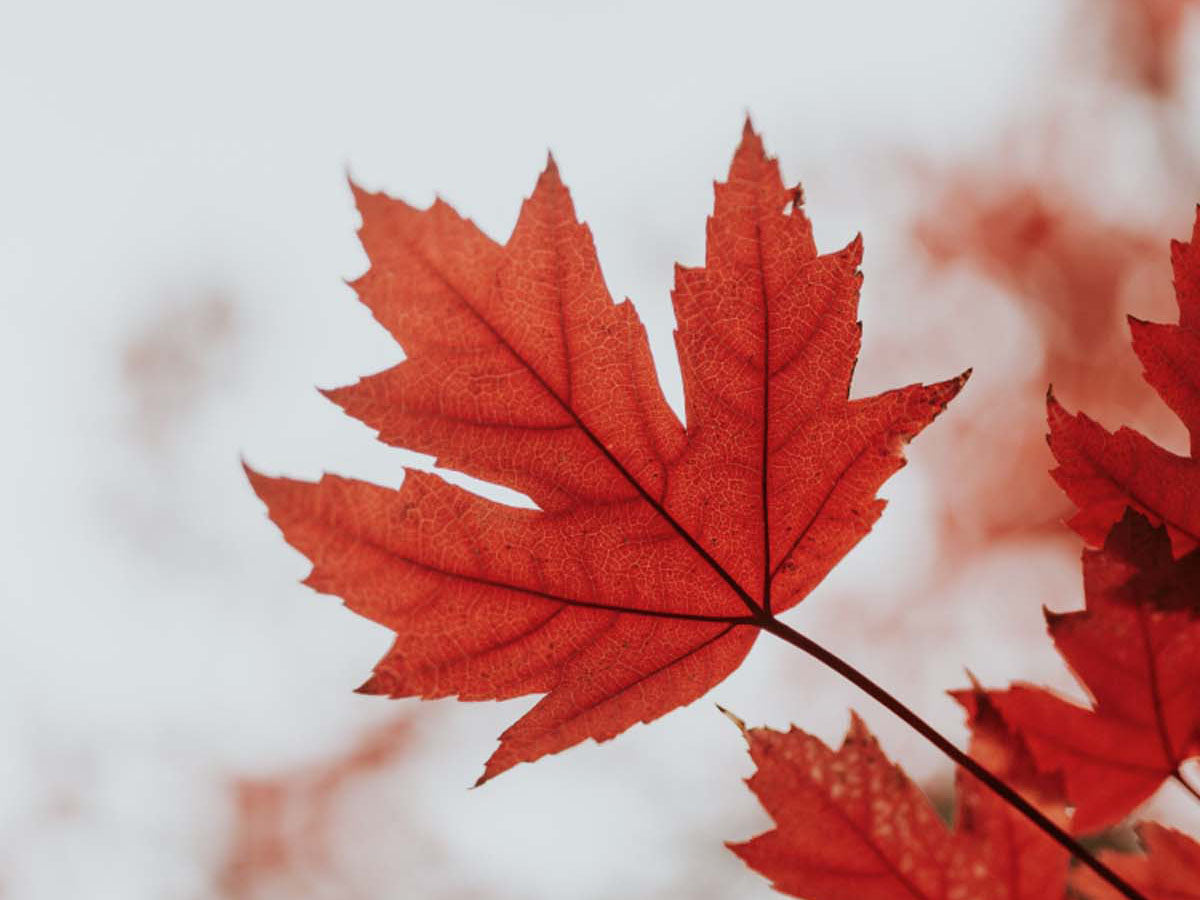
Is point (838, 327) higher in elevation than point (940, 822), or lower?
higher

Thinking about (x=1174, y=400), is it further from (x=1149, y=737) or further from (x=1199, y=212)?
(x=1149, y=737)

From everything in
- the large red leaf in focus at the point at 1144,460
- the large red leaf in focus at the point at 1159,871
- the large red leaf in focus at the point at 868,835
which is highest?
the large red leaf in focus at the point at 1144,460

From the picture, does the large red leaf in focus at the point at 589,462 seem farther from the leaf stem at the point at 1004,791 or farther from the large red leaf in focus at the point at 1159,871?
A: the large red leaf in focus at the point at 1159,871

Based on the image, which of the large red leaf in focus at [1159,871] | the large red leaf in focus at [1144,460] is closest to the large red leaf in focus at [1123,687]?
the large red leaf in focus at [1159,871]

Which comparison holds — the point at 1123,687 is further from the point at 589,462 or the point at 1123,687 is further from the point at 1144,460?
the point at 589,462

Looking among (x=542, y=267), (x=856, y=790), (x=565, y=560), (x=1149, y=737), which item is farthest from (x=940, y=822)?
(x=542, y=267)

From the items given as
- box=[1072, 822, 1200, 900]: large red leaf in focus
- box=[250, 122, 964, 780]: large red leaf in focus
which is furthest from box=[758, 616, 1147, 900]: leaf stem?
box=[250, 122, 964, 780]: large red leaf in focus

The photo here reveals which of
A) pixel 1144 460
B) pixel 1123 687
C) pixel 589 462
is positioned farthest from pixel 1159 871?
pixel 589 462
